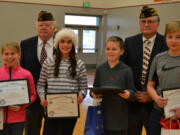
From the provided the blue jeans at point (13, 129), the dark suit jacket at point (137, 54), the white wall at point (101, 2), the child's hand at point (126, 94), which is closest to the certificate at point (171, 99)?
the child's hand at point (126, 94)

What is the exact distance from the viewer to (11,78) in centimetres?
236

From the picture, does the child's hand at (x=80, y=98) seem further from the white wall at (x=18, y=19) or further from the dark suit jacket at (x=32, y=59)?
the white wall at (x=18, y=19)

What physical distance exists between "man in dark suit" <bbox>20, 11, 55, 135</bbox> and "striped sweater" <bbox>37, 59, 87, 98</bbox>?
13.4 inches

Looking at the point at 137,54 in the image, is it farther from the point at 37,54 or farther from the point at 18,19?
the point at 18,19

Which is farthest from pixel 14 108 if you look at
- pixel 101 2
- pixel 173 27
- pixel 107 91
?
pixel 101 2

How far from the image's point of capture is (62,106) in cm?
231

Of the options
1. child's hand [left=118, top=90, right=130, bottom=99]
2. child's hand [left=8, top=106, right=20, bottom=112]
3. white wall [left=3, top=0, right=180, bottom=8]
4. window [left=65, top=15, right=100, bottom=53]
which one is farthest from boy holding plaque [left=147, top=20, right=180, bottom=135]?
window [left=65, top=15, right=100, bottom=53]

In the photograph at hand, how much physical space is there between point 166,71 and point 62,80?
1080mm

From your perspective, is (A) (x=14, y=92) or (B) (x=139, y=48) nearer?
(A) (x=14, y=92)

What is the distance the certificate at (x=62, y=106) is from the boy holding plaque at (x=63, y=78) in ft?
0.04

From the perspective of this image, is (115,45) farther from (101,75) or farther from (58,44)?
(58,44)

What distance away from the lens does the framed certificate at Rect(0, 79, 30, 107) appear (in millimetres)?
2240

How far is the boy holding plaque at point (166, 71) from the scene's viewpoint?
6.64 feet

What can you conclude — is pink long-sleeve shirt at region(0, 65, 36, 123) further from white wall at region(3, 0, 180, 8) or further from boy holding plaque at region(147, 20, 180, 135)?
white wall at region(3, 0, 180, 8)
